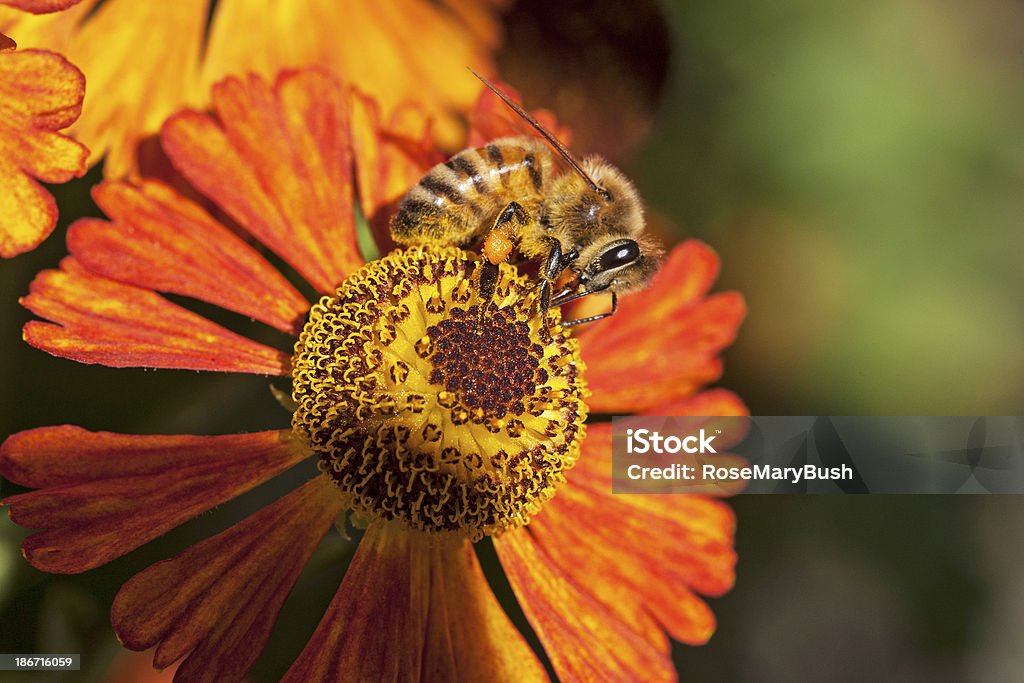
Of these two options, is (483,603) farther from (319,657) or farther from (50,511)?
(50,511)

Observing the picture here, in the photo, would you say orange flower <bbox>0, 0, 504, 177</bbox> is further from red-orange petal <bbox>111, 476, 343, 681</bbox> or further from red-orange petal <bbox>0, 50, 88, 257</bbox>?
red-orange petal <bbox>111, 476, 343, 681</bbox>

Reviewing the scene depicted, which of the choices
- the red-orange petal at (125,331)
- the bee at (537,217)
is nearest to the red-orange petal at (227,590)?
the red-orange petal at (125,331)

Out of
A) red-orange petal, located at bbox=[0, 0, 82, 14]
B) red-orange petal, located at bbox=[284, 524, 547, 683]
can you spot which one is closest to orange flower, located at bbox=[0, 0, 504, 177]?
red-orange petal, located at bbox=[0, 0, 82, 14]

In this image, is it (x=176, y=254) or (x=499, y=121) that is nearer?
(x=176, y=254)

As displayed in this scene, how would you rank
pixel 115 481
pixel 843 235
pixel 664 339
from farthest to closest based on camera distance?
pixel 843 235, pixel 664 339, pixel 115 481

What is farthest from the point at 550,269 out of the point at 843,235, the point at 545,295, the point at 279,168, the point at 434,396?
the point at 843,235

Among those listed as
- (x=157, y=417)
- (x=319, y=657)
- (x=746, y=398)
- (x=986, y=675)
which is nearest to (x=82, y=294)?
(x=157, y=417)

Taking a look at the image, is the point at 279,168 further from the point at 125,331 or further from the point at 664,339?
the point at 664,339
